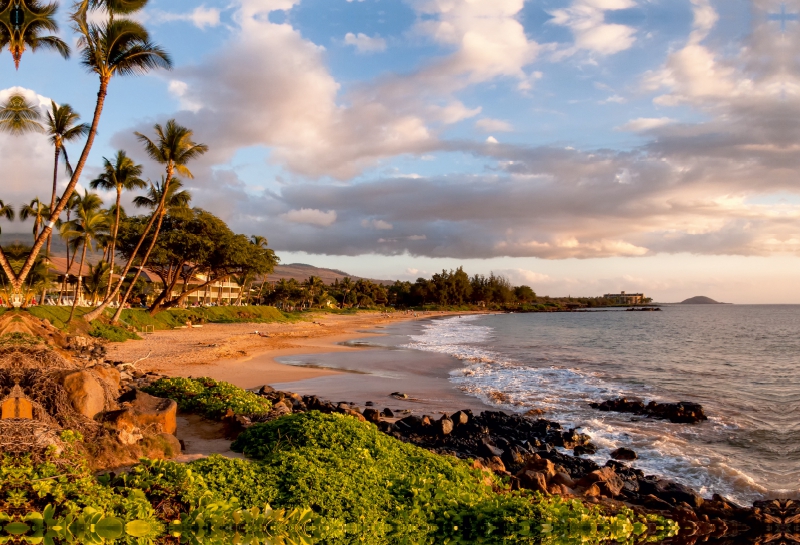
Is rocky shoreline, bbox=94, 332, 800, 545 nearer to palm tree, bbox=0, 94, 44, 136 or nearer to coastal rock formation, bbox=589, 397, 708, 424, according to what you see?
coastal rock formation, bbox=589, 397, 708, 424

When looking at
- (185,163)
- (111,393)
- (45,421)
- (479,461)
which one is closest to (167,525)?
(45,421)

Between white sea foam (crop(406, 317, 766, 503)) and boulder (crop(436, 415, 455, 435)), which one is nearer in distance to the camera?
white sea foam (crop(406, 317, 766, 503))

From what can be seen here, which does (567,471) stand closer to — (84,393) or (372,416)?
(372,416)

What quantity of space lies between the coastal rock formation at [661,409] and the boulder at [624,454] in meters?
4.41

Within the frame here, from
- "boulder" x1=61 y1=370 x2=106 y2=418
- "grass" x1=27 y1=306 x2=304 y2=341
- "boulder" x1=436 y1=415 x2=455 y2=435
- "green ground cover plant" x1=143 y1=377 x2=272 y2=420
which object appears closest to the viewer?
"boulder" x1=61 y1=370 x2=106 y2=418

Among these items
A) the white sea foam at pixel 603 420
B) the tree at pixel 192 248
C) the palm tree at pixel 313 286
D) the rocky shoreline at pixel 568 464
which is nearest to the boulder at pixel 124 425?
the rocky shoreline at pixel 568 464

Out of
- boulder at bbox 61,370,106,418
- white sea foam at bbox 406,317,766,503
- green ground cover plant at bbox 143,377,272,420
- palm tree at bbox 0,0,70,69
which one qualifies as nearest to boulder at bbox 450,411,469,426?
white sea foam at bbox 406,317,766,503

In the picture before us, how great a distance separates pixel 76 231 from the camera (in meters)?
34.8

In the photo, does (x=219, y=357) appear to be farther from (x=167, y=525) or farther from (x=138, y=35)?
(x=167, y=525)

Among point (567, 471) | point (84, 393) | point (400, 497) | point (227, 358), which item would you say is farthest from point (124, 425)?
point (227, 358)

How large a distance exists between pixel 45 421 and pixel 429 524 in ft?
17.6

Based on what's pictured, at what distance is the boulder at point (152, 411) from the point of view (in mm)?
8375

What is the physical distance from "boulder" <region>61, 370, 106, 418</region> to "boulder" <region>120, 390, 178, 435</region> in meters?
0.49

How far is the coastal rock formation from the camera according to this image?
15625 mm
